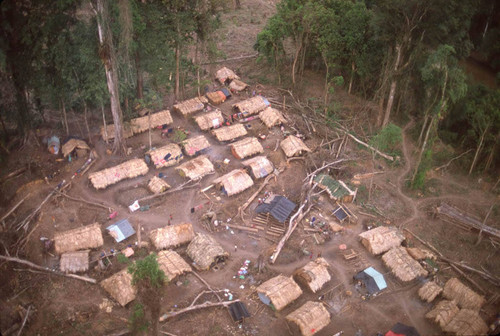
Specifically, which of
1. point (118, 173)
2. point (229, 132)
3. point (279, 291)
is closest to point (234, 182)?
point (229, 132)

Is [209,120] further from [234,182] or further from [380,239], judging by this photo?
[380,239]

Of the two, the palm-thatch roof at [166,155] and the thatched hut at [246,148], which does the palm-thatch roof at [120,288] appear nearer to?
the palm-thatch roof at [166,155]

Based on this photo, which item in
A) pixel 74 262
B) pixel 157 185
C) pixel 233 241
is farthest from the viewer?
pixel 157 185

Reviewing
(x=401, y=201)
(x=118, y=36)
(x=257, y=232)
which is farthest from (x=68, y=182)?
(x=401, y=201)

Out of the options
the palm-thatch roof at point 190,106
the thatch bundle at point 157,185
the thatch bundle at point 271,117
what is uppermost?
the palm-thatch roof at point 190,106

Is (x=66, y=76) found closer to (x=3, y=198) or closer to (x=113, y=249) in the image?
(x=3, y=198)

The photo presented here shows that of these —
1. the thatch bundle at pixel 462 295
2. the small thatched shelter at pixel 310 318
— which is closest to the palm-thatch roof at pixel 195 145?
the small thatched shelter at pixel 310 318
